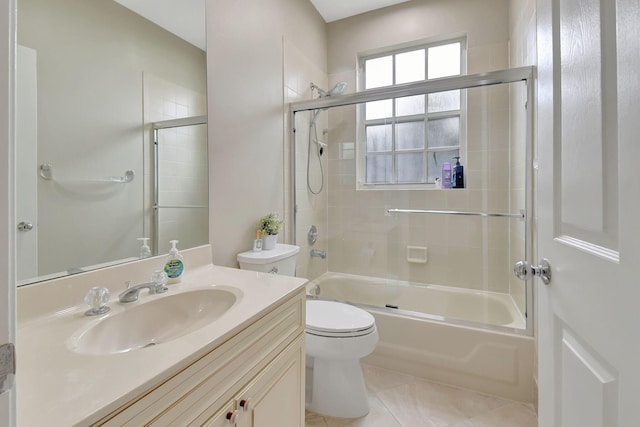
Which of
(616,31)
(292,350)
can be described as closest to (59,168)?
(292,350)

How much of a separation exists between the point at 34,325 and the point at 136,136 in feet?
2.21

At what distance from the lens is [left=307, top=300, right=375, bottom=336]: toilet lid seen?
4.66ft

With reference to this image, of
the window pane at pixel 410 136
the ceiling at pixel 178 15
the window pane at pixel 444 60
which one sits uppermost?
the window pane at pixel 444 60

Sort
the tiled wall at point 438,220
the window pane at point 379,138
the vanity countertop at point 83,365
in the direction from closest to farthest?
the vanity countertop at point 83,365, the tiled wall at point 438,220, the window pane at point 379,138

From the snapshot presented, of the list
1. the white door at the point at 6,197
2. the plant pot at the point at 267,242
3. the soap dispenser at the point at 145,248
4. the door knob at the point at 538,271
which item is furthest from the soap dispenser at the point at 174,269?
the door knob at the point at 538,271

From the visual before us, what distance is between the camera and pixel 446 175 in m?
2.31

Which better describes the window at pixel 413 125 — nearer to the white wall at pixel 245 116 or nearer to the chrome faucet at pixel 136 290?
the white wall at pixel 245 116

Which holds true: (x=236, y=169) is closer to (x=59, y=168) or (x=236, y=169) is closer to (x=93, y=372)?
(x=59, y=168)

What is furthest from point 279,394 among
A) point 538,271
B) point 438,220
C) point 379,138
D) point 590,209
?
point 379,138

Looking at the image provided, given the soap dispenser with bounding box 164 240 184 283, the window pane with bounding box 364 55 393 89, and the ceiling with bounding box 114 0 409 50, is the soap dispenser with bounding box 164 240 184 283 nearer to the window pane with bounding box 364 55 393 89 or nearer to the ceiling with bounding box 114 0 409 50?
the ceiling with bounding box 114 0 409 50

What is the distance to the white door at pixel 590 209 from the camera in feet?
1.51

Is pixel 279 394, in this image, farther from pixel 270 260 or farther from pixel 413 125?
pixel 413 125

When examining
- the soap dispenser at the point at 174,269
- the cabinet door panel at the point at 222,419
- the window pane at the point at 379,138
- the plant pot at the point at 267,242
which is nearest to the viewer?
the cabinet door panel at the point at 222,419

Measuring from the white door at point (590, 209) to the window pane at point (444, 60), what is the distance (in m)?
1.81
